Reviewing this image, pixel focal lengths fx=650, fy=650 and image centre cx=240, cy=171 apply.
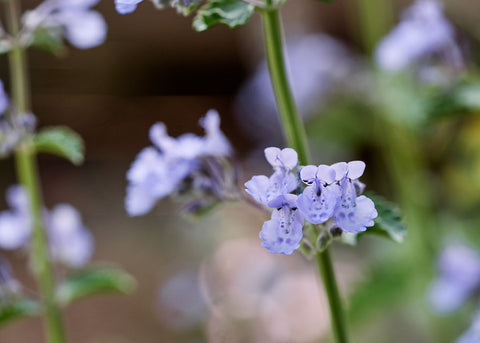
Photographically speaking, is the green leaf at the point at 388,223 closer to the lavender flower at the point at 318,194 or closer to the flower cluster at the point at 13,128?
the lavender flower at the point at 318,194

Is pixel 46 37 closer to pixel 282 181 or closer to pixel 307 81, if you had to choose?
pixel 282 181

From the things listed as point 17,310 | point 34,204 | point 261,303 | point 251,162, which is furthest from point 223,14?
point 251,162

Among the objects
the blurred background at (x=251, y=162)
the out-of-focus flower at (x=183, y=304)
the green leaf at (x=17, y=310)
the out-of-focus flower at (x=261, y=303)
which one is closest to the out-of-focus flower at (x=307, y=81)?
the blurred background at (x=251, y=162)

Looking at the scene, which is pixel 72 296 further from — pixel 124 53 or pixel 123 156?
pixel 124 53

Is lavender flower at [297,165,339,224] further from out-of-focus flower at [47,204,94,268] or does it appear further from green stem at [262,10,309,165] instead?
out-of-focus flower at [47,204,94,268]

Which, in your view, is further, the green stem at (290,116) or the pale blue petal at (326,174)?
the green stem at (290,116)

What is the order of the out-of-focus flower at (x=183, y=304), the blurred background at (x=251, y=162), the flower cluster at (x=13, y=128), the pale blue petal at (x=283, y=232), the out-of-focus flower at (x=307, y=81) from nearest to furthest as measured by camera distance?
the pale blue petal at (x=283, y=232) < the flower cluster at (x=13, y=128) < the blurred background at (x=251, y=162) < the out-of-focus flower at (x=307, y=81) < the out-of-focus flower at (x=183, y=304)

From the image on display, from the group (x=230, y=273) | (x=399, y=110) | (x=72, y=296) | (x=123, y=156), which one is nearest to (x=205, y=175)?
(x=72, y=296)
